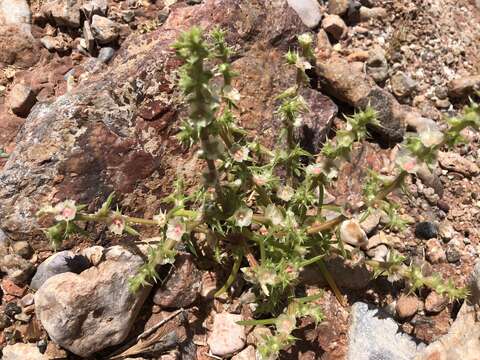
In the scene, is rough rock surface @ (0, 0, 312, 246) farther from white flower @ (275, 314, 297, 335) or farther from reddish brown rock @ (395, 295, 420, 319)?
reddish brown rock @ (395, 295, 420, 319)

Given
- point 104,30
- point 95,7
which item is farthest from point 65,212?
point 95,7

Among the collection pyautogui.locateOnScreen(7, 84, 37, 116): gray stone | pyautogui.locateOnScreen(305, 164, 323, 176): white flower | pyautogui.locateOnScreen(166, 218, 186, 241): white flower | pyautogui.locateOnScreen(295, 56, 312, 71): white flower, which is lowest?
pyautogui.locateOnScreen(166, 218, 186, 241): white flower

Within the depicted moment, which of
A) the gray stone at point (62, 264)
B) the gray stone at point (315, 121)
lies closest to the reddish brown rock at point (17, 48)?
the gray stone at point (62, 264)

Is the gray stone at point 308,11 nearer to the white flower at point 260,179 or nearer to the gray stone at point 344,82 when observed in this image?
the gray stone at point 344,82

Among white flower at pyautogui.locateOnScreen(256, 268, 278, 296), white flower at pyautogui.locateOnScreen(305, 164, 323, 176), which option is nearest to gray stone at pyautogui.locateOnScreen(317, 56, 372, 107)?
white flower at pyautogui.locateOnScreen(305, 164, 323, 176)

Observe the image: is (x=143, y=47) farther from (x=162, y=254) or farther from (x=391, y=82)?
(x=391, y=82)

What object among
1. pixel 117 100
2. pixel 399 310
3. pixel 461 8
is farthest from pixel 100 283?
pixel 461 8

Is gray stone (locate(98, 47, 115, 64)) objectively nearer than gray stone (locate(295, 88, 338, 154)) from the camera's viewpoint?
No
